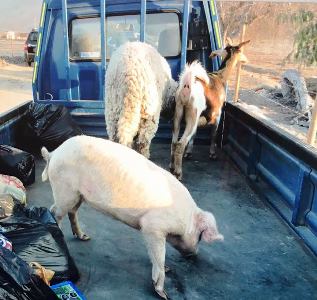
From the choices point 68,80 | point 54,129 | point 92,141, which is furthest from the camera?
point 68,80

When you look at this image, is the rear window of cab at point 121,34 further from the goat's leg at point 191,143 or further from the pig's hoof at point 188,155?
the pig's hoof at point 188,155

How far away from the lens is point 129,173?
7.64 ft

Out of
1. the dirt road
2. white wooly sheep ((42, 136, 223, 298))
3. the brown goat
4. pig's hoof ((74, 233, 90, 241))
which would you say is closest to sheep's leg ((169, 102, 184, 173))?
the brown goat

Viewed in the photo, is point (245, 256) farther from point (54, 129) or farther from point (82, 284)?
point (54, 129)

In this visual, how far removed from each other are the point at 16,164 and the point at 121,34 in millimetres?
2403

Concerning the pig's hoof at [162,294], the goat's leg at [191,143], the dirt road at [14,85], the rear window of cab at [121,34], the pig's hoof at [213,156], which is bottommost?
the dirt road at [14,85]

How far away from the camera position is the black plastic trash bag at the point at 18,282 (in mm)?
1616

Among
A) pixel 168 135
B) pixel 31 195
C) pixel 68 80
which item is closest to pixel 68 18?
pixel 68 80

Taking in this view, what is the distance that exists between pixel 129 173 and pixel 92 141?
35 cm

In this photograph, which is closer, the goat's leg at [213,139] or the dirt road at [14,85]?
the goat's leg at [213,139]

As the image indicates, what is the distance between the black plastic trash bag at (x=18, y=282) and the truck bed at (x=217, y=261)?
545mm

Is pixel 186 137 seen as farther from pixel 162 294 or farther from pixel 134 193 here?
pixel 162 294

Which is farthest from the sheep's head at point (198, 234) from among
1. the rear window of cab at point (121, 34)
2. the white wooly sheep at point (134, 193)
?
the rear window of cab at point (121, 34)

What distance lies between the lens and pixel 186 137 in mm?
4230
